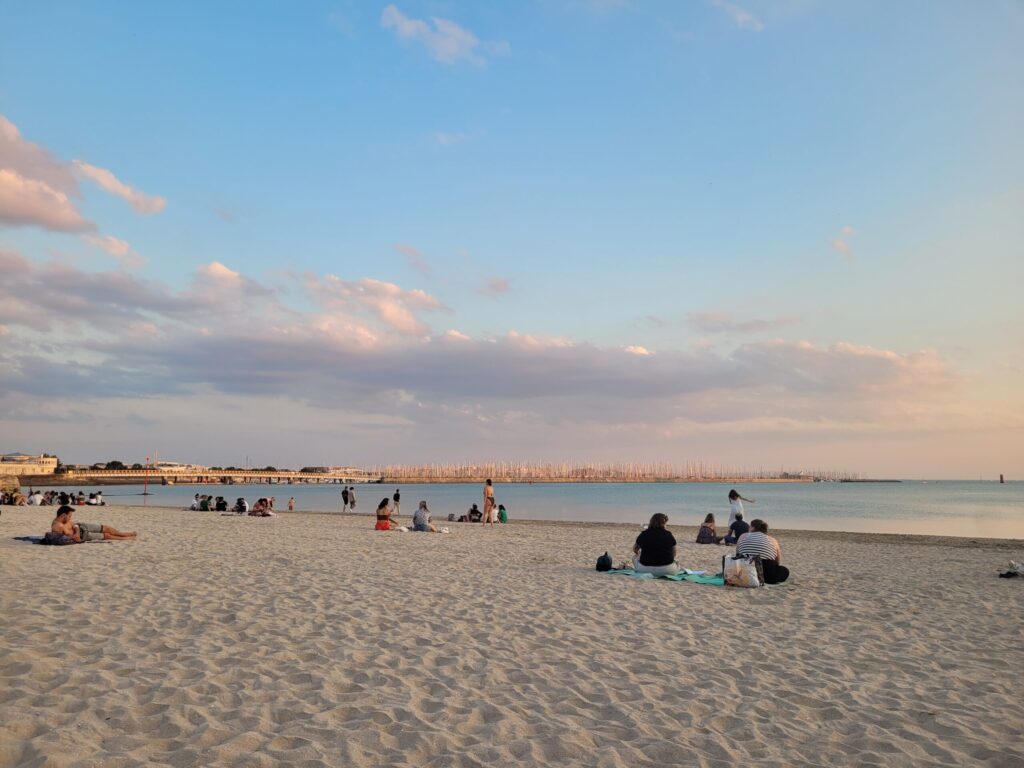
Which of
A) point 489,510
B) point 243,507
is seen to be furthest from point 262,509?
point 489,510

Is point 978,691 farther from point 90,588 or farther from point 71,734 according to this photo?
point 90,588

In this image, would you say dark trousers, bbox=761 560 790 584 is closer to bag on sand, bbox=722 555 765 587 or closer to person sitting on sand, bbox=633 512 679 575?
bag on sand, bbox=722 555 765 587

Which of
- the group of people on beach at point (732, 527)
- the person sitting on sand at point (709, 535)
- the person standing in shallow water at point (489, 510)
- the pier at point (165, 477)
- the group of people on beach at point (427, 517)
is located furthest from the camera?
the pier at point (165, 477)

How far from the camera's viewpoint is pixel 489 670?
5754 mm

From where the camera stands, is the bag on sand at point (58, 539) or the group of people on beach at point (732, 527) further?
the group of people on beach at point (732, 527)

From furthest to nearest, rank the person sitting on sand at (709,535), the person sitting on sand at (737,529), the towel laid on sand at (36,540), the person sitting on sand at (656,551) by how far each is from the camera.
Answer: the person sitting on sand at (709,535) → the person sitting on sand at (737,529) → the towel laid on sand at (36,540) → the person sitting on sand at (656,551)

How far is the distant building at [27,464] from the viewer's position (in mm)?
117856

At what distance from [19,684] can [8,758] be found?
4.76 ft

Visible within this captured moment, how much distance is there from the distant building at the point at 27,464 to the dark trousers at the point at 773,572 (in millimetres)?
134657

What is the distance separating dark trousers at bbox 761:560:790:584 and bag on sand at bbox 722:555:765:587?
0.27 m

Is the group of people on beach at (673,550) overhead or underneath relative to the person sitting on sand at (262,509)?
overhead

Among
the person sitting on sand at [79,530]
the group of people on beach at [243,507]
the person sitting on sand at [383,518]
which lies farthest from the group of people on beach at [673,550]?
the group of people on beach at [243,507]

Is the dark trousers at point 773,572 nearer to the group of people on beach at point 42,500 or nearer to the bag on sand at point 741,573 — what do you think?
the bag on sand at point 741,573

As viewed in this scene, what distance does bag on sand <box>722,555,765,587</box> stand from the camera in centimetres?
1073
